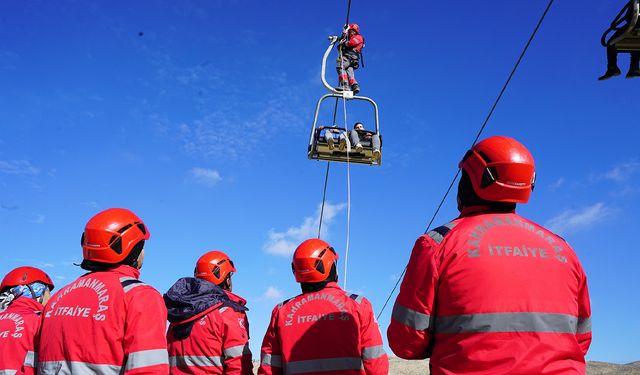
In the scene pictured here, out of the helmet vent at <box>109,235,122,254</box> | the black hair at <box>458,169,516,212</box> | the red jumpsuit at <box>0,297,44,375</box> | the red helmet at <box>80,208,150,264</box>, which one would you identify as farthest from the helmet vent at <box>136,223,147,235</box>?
the black hair at <box>458,169,516,212</box>

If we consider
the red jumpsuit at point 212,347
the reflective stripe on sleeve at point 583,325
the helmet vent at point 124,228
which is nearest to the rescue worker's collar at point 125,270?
the helmet vent at point 124,228

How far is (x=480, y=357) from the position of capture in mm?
2412

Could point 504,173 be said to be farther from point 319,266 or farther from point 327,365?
point 319,266

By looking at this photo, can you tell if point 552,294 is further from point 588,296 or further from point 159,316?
point 159,316

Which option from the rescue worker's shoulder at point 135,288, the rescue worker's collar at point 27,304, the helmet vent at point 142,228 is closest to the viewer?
the rescue worker's shoulder at point 135,288

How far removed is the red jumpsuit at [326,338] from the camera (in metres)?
4.53

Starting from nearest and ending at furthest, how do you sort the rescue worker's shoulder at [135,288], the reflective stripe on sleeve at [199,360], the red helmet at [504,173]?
the red helmet at [504,173] < the rescue worker's shoulder at [135,288] < the reflective stripe on sleeve at [199,360]

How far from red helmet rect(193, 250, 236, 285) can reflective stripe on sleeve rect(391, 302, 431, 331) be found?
4.76 meters

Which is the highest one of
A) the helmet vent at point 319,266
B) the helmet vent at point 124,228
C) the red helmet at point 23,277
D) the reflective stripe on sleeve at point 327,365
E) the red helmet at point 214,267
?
the red helmet at point 214,267

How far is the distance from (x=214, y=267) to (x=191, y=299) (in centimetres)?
139

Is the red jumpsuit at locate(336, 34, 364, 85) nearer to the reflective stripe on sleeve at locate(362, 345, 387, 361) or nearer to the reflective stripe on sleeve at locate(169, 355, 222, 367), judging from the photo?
the reflective stripe on sleeve at locate(169, 355, 222, 367)

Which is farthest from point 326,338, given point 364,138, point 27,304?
point 364,138

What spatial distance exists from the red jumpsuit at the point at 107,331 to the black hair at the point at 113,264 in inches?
6.2

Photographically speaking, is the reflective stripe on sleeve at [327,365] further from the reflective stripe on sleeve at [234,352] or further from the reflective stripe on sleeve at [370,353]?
the reflective stripe on sleeve at [234,352]
